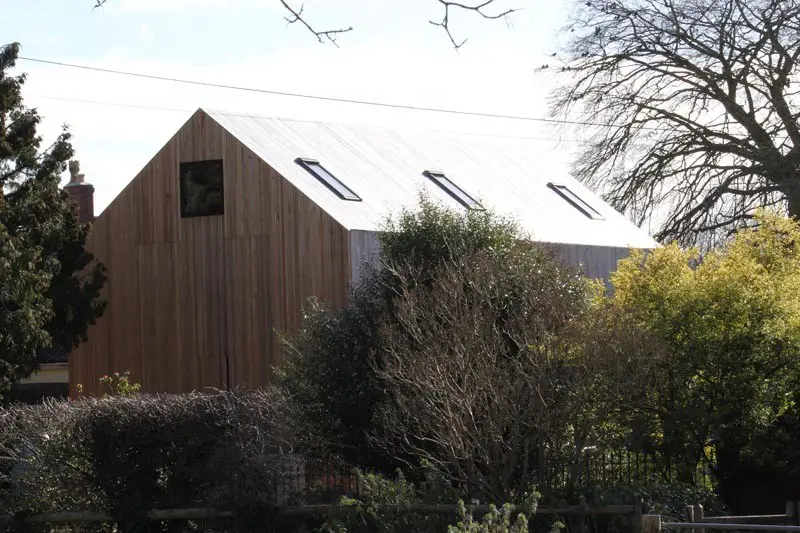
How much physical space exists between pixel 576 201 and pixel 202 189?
9733 mm

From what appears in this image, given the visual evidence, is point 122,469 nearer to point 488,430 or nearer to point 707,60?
point 488,430

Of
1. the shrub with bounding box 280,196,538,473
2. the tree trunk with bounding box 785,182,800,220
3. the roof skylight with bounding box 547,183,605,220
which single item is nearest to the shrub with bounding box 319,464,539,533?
the shrub with bounding box 280,196,538,473

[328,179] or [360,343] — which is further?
[328,179]

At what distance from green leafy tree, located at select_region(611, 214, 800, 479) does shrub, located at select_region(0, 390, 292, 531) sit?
4.44m

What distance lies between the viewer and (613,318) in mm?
14281

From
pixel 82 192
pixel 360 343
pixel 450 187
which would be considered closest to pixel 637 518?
pixel 360 343

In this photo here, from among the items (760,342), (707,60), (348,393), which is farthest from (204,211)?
(760,342)

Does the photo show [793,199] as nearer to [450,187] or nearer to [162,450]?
[450,187]

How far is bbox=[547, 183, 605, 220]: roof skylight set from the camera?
29391 mm

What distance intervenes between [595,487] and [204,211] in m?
12.7

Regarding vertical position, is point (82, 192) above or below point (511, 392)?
above

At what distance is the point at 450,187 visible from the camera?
25938mm

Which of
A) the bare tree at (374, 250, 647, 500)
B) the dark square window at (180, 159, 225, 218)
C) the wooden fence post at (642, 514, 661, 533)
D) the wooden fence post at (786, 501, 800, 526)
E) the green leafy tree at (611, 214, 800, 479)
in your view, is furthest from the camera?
the dark square window at (180, 159, 225, 218)

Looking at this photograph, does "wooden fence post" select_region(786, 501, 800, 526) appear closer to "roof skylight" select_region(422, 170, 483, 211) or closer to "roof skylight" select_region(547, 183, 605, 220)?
"roof skylight" select_region(422, 170, 483, 211)
